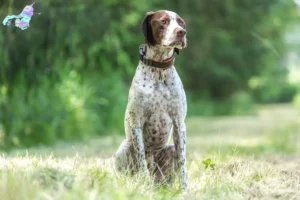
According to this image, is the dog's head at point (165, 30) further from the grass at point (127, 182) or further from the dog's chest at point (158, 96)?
the grass at point (127, 182)

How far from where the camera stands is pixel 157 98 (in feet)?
14.1

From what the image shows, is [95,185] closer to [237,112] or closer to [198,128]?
[198,128]

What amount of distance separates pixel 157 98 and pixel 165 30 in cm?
50

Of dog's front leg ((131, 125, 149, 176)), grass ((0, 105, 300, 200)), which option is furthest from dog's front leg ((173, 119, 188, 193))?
dog's front leg ((131, 125, 149, 176))

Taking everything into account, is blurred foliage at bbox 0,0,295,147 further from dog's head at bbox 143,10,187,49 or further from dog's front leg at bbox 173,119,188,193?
dog's front leg at bbox 173,119,188,193

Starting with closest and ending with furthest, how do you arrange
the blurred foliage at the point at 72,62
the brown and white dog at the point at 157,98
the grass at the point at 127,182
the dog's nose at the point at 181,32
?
the grass at the point at 127,182 < the dog's nose at the point at 181,32 < the brown and white dog at the point at 157,98 < the blurred foliage at the point at 72,62

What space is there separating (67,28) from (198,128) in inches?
199

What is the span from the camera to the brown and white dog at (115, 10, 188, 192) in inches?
169

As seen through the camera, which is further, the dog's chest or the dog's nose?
the dog's chest

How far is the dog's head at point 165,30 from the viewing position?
4180mm

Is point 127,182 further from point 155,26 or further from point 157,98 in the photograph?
point 155,26

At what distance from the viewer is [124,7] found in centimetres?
1054

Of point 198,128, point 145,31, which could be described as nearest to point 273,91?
point 198,128

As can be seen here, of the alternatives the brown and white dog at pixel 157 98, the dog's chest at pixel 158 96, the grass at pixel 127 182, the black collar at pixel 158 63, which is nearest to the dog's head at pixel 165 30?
the brown and white dog at pixel 157 98
